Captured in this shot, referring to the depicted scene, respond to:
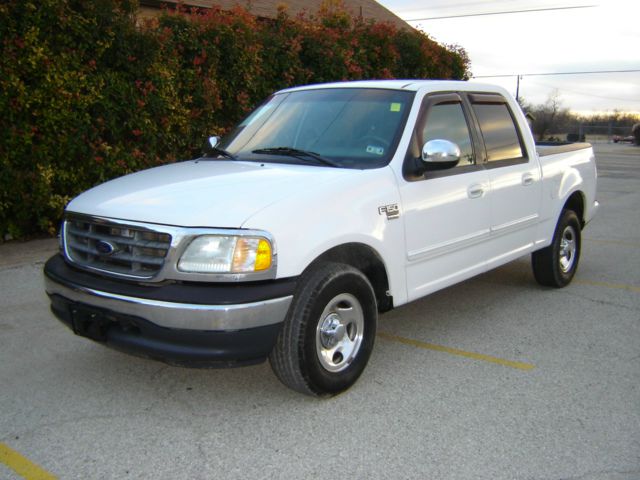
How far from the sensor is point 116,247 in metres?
3.80

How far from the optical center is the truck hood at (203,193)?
3619mm

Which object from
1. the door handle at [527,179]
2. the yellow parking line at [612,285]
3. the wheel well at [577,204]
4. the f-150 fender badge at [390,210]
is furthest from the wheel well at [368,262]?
the yellow parking line at [612,285]

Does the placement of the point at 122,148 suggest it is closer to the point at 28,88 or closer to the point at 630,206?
the point at 28,88

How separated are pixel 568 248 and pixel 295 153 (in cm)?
348

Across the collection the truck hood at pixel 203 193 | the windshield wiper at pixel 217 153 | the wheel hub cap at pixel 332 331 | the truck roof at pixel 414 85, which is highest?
the truck roof at pixel 414 85

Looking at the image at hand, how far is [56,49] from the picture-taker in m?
8.02

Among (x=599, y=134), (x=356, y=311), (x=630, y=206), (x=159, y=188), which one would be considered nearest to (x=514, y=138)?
(x=356, y=311)

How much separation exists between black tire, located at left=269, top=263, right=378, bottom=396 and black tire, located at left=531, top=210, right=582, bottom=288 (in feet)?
9.39

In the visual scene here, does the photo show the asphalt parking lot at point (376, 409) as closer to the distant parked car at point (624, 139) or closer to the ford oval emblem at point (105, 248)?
the ford oval emblem at point (105, 248)

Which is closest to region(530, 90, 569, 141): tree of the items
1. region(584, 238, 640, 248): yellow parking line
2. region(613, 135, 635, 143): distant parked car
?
region(613, 135, 635, 143): distant parked car

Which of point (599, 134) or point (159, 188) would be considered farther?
point (599, 134)

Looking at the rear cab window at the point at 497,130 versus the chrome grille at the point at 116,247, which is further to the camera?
the rear cab window at the point at 497,130

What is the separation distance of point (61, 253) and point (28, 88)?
13.9 ft

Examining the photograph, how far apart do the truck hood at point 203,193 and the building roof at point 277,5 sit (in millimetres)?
7153
